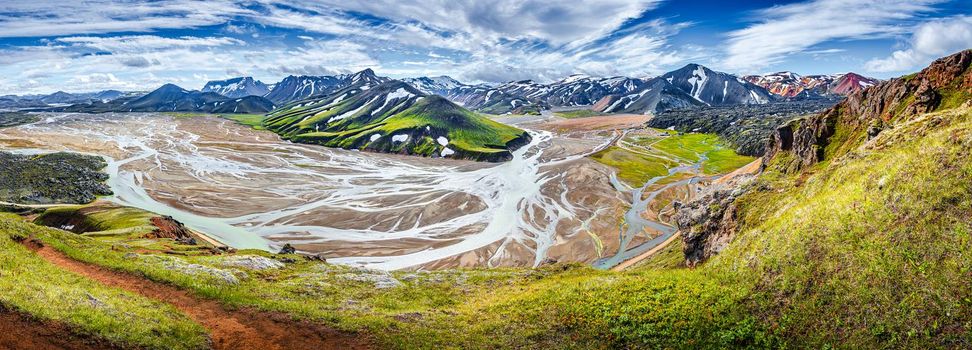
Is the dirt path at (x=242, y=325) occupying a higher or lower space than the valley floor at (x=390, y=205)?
higher

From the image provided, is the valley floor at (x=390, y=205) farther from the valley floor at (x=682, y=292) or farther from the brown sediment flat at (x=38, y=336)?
the brown sediment flat at (x=38, y=336)

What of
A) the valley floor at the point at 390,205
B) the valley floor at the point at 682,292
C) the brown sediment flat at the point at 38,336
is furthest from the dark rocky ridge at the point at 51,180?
the brown sediment flat at the point at 38,336

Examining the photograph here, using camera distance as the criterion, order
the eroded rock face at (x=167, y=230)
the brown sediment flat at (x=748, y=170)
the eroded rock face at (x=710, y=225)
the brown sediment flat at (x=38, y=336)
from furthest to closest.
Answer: the brown sediment flat at (x=748, y=170), the eroded rock face at (x=167, y=230), the eroded rock face at (x=710, y=225), the brown sediment flat at (x=38, y=336)

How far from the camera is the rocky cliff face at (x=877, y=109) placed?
36.1 metres

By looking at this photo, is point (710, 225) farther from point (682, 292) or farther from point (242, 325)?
point (242, 325)

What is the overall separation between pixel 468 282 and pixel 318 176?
364ft

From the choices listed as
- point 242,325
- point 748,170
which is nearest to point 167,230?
point 242,325

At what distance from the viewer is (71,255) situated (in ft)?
95.3

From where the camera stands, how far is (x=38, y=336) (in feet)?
57.4

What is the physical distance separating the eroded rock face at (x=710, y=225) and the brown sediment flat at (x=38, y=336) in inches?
1643

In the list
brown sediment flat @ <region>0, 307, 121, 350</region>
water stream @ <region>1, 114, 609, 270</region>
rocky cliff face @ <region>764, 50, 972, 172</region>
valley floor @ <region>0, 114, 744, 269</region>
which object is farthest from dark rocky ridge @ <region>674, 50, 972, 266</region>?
brown sediment flat @ <region>0, 307, 121, 350</region>

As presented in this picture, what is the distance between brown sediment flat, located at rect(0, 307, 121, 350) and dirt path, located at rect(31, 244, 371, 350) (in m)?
4.70

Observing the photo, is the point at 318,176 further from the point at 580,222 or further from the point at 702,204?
the point at 702,204

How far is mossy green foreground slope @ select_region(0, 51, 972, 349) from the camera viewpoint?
19.2 m
